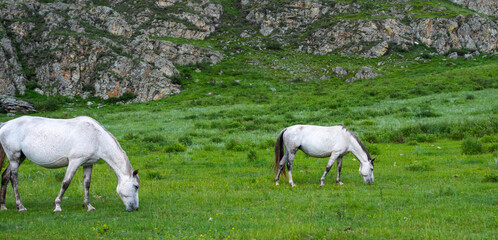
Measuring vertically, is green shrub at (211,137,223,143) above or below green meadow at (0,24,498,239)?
below

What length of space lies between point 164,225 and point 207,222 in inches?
38.1

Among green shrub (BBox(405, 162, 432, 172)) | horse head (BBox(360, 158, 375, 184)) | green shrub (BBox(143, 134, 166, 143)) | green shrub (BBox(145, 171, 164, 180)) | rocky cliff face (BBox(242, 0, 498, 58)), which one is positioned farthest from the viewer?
rocky cliff face (BBox(242, 0, 498, 58))

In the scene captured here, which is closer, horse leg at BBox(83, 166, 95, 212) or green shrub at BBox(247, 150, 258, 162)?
horse leg at BBox(83, 166, 95, 212)

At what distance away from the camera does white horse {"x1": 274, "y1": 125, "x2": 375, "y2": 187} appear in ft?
41.0

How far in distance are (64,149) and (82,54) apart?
68.9 meters

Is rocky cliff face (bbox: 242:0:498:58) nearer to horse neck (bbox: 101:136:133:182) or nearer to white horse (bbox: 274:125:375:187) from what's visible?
white horse (bbox: 274:125:375:187)

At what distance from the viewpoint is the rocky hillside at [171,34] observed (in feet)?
219

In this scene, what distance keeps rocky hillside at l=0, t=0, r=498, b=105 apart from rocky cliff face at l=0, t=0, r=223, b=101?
0.20m

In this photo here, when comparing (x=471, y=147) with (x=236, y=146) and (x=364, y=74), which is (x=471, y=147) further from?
(x=364, y=74)

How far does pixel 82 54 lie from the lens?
70.2 metres

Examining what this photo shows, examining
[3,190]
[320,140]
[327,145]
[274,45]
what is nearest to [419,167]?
[327,145]

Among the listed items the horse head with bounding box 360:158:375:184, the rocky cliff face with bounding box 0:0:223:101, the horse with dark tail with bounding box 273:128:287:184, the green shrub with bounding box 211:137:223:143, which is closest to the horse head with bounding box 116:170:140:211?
the horse with dark tail with bounding box 273:128:287:184

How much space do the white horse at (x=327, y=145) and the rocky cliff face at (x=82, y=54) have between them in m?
52.6

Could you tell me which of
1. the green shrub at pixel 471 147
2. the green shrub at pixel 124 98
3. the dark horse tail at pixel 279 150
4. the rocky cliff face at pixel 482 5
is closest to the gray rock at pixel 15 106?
the green shrub at pixel 124 98
